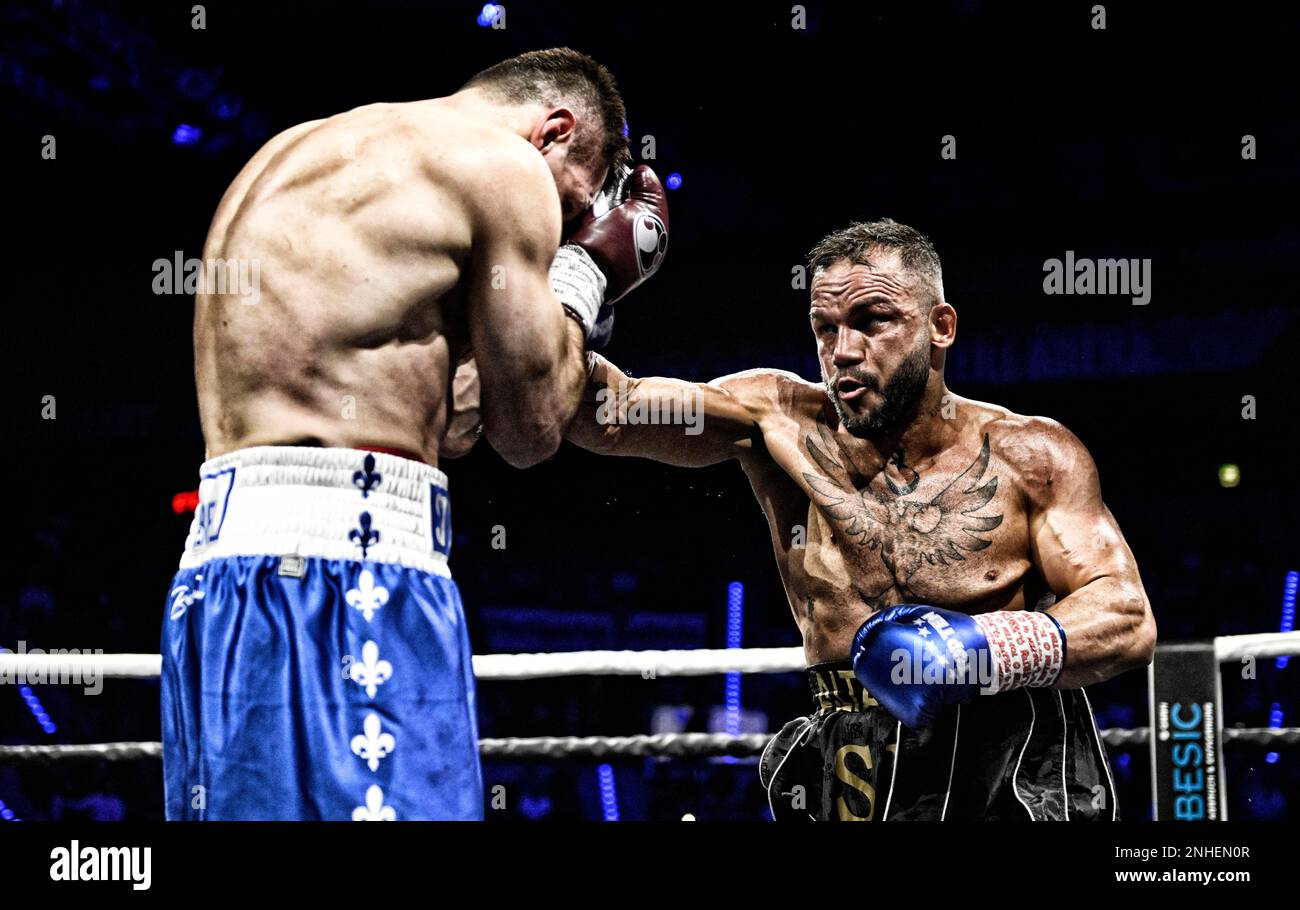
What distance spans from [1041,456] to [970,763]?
571mm

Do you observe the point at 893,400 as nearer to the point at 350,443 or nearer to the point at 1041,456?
the point at 1041,456

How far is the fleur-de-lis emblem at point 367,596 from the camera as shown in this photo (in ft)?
5.13

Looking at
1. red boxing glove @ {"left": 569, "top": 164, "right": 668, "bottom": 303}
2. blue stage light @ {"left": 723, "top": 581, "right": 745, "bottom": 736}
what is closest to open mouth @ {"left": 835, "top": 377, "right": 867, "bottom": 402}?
red boxing glove @ {"left": 569, "top": 164, "right": 668, "bottom": 303}

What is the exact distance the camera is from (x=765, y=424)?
2.55 m

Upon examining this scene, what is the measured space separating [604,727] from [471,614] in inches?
144

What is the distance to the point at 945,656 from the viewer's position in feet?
6.71

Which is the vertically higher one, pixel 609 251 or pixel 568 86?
pixel 568 86

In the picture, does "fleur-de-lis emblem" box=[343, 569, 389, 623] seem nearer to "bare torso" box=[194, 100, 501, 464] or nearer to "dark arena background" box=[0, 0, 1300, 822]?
"bare torso" box=[194, 100, 501, 464]

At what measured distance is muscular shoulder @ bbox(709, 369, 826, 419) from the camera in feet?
8.41

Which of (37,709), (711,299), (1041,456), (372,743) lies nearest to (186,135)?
(711,299)

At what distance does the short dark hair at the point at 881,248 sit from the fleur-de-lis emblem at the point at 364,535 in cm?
122

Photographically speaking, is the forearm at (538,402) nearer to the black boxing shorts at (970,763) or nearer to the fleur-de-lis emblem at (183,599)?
the fleur-de-lis emblem at (183,599)

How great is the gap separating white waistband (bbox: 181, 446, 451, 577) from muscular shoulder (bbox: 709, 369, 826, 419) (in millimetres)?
1037
